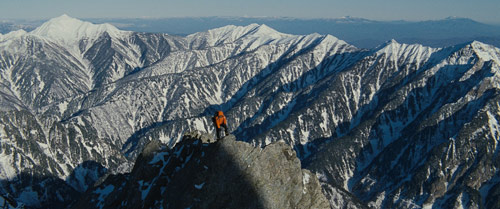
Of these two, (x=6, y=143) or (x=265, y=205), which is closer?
(x=265, y=205)

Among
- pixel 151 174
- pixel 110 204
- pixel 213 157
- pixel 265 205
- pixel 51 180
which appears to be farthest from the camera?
pixel 51 180

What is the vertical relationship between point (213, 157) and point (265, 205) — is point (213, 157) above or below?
above

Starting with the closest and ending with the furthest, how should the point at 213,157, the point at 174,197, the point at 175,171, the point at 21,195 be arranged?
the point at 213,157 < the point at 174,197 < the point at 175,171 < the point at 21,195

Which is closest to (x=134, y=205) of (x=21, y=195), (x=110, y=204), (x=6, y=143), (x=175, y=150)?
(x=175, y=150)

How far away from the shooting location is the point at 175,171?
2356 inches

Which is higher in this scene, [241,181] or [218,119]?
[218,119]

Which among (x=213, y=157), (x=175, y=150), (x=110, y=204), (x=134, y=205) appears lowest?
(x=110, y=204)

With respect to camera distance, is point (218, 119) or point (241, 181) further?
point (241, 181)

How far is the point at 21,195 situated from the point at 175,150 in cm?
14011

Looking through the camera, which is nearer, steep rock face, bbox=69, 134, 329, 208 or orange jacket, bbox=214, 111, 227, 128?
steep rock face, bbox=69, 134, 329, 208

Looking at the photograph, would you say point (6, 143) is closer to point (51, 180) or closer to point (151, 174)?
point (51, 180)

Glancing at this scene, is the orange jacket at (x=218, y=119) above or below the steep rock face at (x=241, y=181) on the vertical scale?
above

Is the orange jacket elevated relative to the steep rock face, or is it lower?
elevated

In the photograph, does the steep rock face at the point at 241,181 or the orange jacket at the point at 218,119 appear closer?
the steep rock face at the point at 241,181
